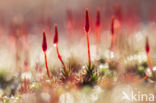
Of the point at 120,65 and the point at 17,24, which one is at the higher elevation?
the point at 17,24

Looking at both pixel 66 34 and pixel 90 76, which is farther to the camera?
pixel 66 34

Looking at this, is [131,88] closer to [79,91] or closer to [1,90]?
[79,91]

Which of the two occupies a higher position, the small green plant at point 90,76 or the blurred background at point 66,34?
the blurred background at point 66,34

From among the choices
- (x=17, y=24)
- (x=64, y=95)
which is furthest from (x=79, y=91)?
(x=17, y=24)

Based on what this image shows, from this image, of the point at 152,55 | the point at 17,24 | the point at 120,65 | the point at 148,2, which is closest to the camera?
the point at 120,65

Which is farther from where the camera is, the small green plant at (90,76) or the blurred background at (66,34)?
the blurred background at (66,34)

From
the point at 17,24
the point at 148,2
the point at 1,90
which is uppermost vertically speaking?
the point at 148,2

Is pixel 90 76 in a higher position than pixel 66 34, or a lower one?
lower

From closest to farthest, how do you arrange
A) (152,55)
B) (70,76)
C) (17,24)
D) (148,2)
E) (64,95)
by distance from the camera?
(64,95) < (70,76) < (152,55) < (17,24) < (148,2)

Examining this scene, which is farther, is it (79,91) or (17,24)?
(17,24)

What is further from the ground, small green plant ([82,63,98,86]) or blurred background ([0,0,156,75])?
blurred background ([0,0,156,75])

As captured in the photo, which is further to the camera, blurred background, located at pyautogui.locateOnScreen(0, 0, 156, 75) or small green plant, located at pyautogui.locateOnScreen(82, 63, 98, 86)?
blurred background, located at pyautogui.locateOnScreen(0, 0, 156, 75)
